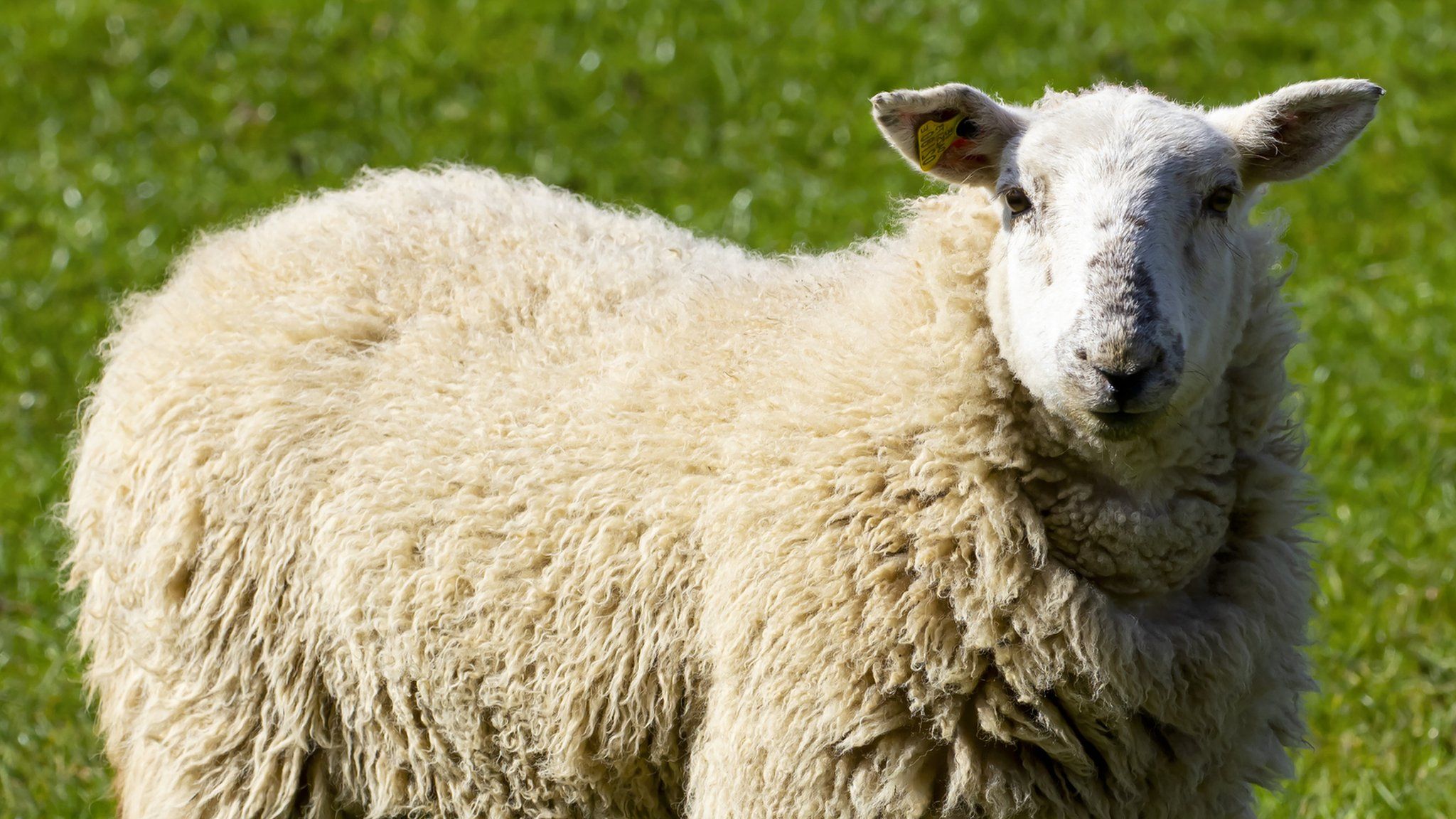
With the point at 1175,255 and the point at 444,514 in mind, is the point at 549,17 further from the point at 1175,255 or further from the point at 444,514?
the point at 1175,255

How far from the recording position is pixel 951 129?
3.54 meters

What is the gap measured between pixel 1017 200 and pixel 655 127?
623 cm

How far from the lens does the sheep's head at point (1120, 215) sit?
3.06 metres

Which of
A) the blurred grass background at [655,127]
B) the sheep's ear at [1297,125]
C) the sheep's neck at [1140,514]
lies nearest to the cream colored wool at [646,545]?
the sheep's neck at [1140,514]

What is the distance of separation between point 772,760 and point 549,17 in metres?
7.88

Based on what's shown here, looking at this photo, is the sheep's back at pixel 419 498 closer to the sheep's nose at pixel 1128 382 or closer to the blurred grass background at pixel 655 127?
the sheep's nose at pixel 1128 382

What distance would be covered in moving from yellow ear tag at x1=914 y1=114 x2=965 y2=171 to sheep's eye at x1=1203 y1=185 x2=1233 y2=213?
592 millimetres

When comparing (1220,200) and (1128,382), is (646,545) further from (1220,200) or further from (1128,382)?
(1220,200)

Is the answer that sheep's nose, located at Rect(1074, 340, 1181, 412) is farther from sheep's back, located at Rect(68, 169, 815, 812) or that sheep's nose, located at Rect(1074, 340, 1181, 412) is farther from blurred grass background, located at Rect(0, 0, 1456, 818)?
blurred grass background, located at Rect(0, 0, 1456, 818)

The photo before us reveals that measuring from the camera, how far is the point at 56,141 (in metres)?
9.41

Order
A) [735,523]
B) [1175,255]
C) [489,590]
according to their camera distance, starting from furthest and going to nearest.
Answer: [489,590], [735,523], [1175,255]

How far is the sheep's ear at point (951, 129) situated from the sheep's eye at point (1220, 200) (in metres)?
0.47

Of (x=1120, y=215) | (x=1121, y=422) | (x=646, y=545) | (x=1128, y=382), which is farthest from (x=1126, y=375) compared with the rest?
(x=646, y=545)

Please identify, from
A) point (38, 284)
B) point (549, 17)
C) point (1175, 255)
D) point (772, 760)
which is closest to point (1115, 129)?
point (1175, 255)
